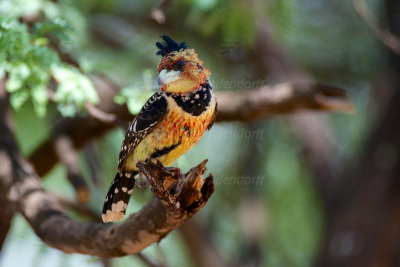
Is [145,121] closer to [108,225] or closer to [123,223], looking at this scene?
[123,223]

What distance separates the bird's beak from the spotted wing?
0.24m

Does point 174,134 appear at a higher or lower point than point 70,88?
higher

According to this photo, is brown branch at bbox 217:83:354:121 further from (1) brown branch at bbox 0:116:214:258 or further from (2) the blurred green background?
(1) brown branch at bbox 0:116:214:258

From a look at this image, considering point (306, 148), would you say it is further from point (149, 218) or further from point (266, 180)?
point (149, 218)

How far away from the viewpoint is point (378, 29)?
503 centimetres

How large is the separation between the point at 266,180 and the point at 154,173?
533 centimetres

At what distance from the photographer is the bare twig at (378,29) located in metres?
4.62

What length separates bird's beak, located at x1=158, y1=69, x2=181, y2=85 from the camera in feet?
7.22

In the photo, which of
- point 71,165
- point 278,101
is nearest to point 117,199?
point 71,165

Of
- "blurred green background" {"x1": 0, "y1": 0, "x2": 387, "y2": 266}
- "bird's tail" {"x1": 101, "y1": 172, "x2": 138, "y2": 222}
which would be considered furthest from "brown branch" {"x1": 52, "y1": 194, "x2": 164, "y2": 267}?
"bird's tail" {"x1": 101, "y1": 172, "x2": 138, "y2": 222}

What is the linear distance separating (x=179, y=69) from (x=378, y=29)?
3.31 m

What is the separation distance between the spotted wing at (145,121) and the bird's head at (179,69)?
0.13 meters

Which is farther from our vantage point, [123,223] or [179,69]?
[123,223]

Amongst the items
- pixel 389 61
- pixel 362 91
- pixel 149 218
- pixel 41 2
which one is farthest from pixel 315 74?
pixel 149 218
